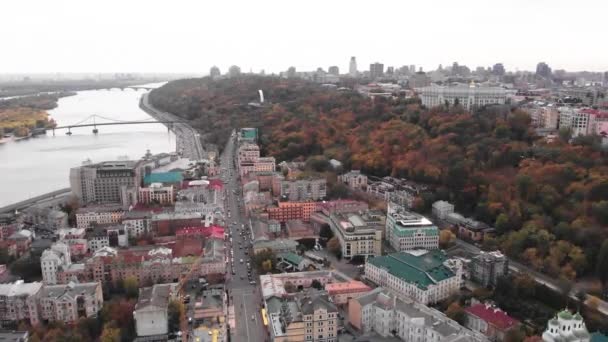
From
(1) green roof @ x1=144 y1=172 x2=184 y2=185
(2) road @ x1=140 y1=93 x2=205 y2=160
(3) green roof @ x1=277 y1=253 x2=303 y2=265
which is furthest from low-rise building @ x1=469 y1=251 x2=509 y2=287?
(2) road @ x1=140 y1=93 x2=205 y2=160

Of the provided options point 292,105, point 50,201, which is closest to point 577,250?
point 50,201

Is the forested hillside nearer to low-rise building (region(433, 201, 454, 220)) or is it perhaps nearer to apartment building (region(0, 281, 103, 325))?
low-rise building (region(433, 201, 454, 220))

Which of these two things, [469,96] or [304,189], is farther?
[469,96]

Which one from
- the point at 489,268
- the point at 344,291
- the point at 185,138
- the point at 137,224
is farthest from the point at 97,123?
the point at 489,268

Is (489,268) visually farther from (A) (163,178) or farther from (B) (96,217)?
(A) (163,178)

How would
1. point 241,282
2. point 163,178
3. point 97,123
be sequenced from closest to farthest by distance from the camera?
point 241,282, point 163,178, point 97,123

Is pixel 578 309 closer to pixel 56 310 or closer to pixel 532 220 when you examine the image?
pixel 532 220

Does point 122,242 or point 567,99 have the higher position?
point 567,99

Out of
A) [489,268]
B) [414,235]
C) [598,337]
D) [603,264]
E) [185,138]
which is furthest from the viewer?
[185,138]

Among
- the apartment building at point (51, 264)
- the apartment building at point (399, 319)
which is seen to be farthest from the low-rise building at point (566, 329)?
the apartment building at point (51, 264)
